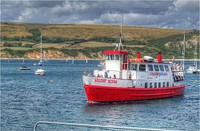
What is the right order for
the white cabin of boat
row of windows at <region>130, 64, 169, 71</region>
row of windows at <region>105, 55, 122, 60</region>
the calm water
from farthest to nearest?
row of windows at <region>105, 55, 122, 60</region> < row of windows at <region>130, 64, 169, 71</region> < the white cabin of boat < the calm water

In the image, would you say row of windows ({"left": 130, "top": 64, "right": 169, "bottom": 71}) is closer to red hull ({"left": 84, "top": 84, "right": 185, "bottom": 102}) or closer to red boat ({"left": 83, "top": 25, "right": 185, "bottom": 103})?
red boat ({"left": 83, "top": 25, "right": 185, "bottom": 103})

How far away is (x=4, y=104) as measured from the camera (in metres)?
55.1

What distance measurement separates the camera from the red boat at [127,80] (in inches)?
2021

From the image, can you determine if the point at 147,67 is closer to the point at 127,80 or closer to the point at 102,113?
the point at 127,80

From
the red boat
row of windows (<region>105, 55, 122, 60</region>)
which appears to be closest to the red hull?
the red boat

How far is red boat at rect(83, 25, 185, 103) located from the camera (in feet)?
168

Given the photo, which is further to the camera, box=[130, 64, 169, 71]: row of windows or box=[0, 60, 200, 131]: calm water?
box=[130, 64, 169, 71]: row of windows

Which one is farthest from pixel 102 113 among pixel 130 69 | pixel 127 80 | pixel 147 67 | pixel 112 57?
pixel 147 67

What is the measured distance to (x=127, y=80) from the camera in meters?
53.3

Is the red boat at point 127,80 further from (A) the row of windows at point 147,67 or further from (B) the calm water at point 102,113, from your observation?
(B) the calm water at point 102,113

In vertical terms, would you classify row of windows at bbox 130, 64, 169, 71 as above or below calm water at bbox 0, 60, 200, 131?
above

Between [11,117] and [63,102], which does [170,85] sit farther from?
[11,117]

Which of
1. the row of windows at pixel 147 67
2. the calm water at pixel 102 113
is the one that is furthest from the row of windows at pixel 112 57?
the calm water at pixel 102 113

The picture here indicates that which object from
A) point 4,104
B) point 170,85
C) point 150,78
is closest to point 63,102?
point 4,104
